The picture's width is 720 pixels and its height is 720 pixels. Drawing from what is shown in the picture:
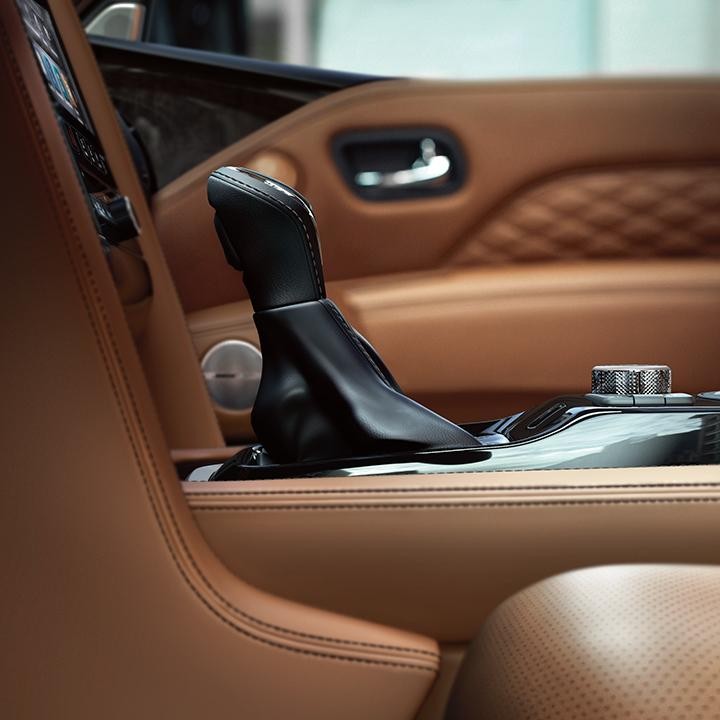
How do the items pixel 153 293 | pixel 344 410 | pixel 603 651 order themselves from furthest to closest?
pixel 153 293, pixel 344 410, pixel 603 651

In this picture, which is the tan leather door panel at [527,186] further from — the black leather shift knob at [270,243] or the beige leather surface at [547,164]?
the black leather shift knob at [270,243]

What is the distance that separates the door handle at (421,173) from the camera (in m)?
1.29

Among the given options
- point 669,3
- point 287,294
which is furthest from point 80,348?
point 669,3

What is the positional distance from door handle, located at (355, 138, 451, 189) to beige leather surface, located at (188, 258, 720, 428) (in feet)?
0.44

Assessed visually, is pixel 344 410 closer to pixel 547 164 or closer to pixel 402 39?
pixel 547 164

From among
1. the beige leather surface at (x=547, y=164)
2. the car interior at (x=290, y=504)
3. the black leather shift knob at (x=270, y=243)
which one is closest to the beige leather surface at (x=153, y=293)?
the car interior at (x=290, y=504)

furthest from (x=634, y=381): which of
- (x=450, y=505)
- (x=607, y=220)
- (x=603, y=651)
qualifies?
(x=607, y=220)

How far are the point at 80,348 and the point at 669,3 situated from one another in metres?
1.86

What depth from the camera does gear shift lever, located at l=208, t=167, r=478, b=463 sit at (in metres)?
0.66

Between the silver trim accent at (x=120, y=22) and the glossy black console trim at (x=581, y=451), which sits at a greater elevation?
the silver trim accent at (x=120, y=22)

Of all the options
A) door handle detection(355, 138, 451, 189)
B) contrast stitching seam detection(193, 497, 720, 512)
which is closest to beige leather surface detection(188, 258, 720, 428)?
door handle detection(355, 138, 451, 189)

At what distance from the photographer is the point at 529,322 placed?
1.23 metres

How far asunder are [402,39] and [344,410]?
3.02ft

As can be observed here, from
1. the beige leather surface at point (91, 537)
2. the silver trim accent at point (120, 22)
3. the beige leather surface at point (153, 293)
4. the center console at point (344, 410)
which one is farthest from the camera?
the silver trim accent at point (120, 22)
